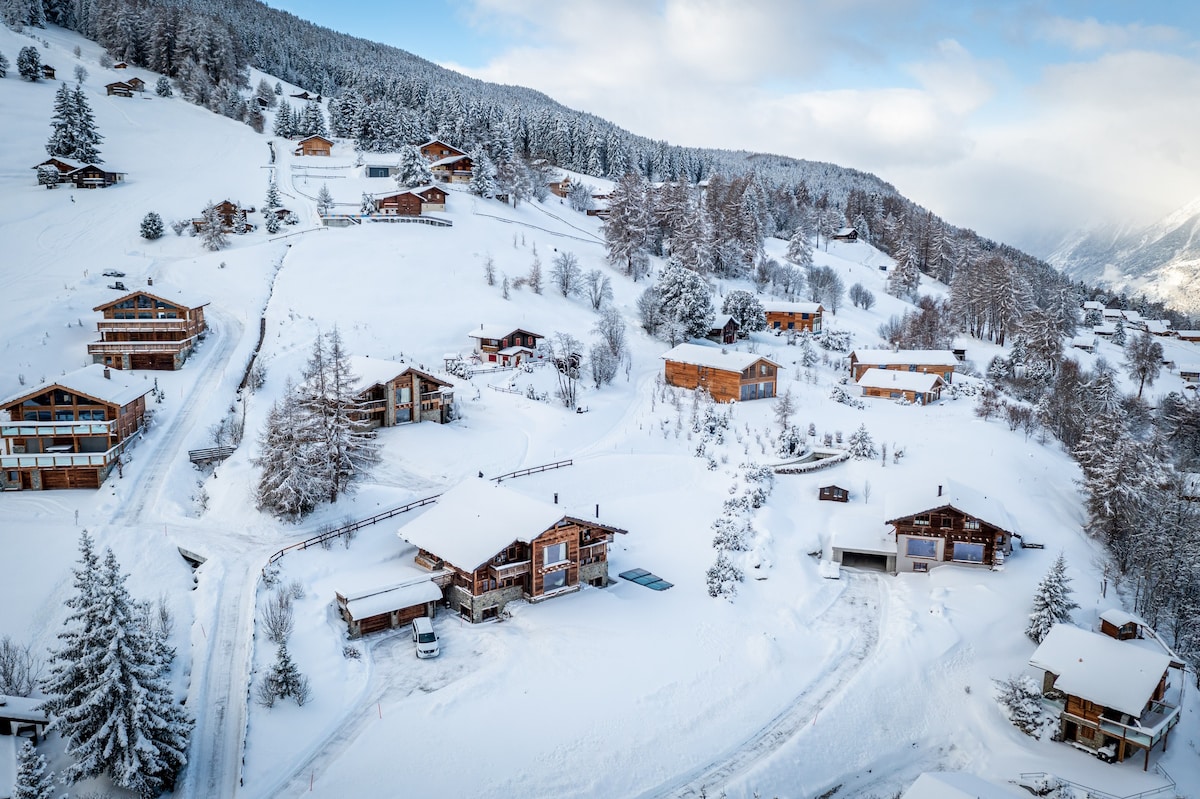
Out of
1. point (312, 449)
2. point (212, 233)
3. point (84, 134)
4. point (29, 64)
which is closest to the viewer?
point (312, 449)

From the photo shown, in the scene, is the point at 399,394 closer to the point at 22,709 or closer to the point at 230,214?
the point at 22,709

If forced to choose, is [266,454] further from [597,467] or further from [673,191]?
[673,191]

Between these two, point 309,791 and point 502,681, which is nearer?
point 309,791

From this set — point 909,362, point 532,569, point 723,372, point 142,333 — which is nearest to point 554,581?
point 532,569

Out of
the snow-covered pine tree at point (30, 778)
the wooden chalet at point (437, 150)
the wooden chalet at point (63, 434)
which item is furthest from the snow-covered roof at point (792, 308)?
the snow-covered pine tree at point (30, 778)

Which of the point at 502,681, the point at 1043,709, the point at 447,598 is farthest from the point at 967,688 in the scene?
the point at 447,598

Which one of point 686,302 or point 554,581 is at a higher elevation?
point 686,302
